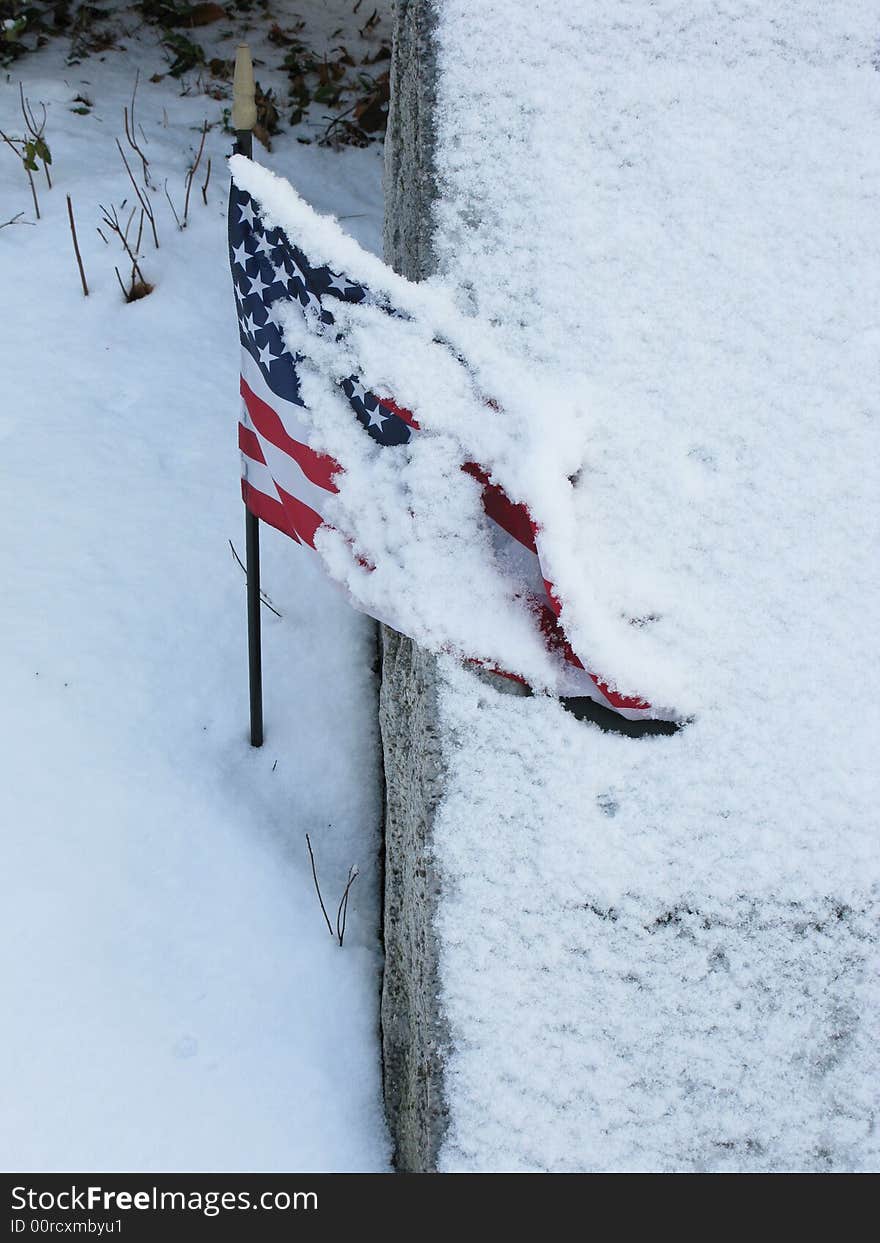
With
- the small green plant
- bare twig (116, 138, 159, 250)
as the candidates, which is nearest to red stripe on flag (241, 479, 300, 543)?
bare twig (116, 138, 159, 250)

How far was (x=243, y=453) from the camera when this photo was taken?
202 centimetres

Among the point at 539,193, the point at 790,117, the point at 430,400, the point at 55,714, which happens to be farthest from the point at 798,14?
the point at 55,714

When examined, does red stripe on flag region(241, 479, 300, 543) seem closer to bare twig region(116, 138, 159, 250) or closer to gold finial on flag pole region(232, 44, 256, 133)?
gold finial on flag pole region(232, 44, 256, 133)

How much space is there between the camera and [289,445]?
1826 mm

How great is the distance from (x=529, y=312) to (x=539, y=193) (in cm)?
34

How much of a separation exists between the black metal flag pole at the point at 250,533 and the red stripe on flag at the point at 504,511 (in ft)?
2.17

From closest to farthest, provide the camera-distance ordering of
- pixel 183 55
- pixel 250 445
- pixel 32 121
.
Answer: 1. pixel 250 445
2. pixel 32 121
3. pixel 183 55

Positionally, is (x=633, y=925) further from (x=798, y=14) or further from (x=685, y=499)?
(x=798, y=14)

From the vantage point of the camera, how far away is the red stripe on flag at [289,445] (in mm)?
1748

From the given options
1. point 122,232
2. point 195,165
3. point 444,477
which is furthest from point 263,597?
point 195,165

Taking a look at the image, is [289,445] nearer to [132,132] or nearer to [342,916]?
[342,916]

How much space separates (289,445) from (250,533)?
409 mm

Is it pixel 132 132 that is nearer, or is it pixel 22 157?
pixel 22 157

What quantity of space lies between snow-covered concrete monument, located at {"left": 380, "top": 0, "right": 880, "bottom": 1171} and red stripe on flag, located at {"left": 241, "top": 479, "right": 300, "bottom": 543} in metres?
0.36
